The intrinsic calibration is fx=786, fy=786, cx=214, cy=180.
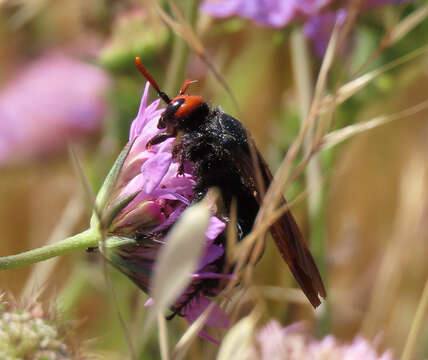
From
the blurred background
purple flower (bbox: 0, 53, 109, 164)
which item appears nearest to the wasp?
the blurred background

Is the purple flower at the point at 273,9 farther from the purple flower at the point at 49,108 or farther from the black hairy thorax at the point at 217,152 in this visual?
the purple flower at the point at 49,108

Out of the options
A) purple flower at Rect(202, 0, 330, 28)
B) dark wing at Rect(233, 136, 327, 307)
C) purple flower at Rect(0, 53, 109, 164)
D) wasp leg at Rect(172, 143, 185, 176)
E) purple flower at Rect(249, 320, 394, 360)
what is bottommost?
purple flower at Rect(249, 320, 394, 360)

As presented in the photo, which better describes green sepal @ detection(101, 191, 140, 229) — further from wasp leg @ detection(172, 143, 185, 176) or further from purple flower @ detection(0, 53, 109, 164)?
purple flower @ detection(0, 53, 109, 164)

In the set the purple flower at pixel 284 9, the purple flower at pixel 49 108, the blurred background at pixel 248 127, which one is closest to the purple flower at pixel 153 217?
the blurred background at pixel 248 127

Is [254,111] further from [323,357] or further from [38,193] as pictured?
[323,357]

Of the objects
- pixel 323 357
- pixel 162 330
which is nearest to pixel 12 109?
pixel 323 357

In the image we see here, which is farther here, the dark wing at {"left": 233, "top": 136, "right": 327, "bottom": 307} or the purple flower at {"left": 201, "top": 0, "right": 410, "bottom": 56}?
the purple flower at {"left": 201, "top": 0, "right": 410, "bottom": 56}
